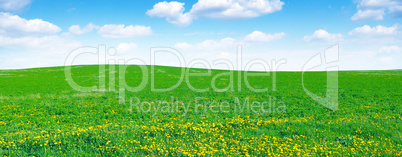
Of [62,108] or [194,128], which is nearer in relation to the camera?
[194,128]

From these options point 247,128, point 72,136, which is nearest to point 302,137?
point 247,128

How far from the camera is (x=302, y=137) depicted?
9.87 meters

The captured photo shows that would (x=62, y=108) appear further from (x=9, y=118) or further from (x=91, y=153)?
(x=91, y=153)

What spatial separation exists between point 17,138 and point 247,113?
12.7 metres

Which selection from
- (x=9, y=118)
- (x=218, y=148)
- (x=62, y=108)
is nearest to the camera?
(x=218, y=148)

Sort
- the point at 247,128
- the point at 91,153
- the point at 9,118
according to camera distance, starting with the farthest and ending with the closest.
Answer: the point at 9,118 < the point at 247,128 < the point at 91,153

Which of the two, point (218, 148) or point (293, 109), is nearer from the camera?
point (218, 148)

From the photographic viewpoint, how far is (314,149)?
8.41m

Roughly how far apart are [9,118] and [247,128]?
14.8 metres

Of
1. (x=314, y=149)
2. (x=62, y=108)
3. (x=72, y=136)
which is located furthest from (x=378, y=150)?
(x=62, y=108)

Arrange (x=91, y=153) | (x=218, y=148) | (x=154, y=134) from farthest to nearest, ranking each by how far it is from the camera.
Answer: (x=154, y=134) < (x=218, y=148) < (x=91, y=153)

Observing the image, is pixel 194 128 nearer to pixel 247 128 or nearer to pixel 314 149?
pixel 247 128

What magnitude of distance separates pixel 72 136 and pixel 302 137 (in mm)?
10059

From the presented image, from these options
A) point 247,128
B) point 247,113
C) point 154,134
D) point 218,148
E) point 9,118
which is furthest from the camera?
point 247,113
